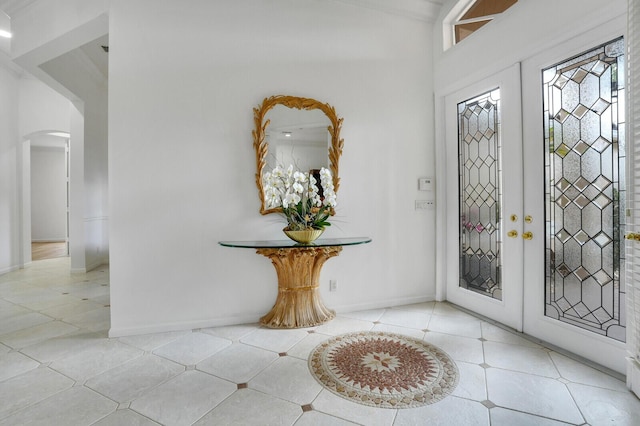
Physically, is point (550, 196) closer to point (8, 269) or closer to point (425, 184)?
point (425, 184)

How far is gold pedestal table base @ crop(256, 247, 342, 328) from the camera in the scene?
289cm

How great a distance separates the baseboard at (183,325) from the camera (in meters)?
2.77

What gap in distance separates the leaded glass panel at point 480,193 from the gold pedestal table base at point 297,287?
1450 millimetres

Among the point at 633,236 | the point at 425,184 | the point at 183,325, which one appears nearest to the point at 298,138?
the point at 425,184

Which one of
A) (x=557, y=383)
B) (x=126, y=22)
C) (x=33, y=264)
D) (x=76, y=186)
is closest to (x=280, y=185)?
(x=126, y=22)

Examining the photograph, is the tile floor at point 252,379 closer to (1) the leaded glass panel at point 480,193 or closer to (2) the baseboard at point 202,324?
(2) the baseboard at point 202,324

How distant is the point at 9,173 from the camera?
17.7 ft

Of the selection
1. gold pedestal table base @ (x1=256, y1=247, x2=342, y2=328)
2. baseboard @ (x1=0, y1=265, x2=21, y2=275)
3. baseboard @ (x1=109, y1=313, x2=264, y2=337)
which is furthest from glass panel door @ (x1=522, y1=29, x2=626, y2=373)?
baseboard @ (x1=0, y1=265, x2=21, y2=275)

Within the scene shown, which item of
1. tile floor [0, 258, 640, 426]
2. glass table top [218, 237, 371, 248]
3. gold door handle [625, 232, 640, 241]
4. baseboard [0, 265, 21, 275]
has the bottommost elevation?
tile floor [0, 258, 640, 426]

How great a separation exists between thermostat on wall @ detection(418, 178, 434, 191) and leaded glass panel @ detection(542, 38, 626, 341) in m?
1.23

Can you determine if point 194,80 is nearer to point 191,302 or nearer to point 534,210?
point 191,302

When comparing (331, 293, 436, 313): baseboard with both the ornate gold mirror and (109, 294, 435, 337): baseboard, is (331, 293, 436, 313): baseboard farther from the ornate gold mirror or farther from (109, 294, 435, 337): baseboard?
the ornate gold mirror

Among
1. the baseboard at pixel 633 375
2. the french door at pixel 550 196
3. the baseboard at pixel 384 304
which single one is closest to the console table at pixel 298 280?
the baseboard at pixel 384 304

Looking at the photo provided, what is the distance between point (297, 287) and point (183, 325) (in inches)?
42.7
